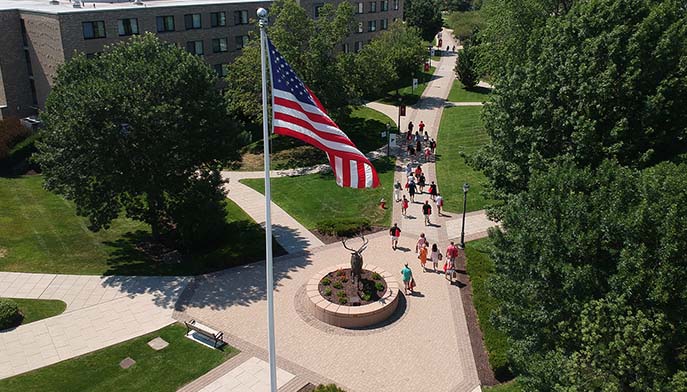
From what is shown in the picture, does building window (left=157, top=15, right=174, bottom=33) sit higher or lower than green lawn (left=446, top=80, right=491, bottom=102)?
higher

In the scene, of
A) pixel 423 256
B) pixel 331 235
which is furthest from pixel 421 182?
pixel 423 256

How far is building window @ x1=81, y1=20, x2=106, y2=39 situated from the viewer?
45406 mm

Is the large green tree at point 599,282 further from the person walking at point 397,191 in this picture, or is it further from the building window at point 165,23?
the building window at point 165,23

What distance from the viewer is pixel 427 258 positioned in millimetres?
28484

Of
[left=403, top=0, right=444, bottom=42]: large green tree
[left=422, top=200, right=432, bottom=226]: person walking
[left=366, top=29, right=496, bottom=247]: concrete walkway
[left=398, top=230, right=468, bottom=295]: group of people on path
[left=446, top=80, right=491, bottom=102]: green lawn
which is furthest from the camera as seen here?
[left=403, top=0, right=444, bottom=42]: large green tree

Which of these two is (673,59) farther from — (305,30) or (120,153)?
(305,30)

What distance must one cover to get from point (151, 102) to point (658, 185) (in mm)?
20482

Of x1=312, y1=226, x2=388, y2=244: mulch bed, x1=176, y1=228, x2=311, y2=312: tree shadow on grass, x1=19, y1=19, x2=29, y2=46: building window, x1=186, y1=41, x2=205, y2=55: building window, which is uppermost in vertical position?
x1=19, y1=19, x2=29, y2=46: building window

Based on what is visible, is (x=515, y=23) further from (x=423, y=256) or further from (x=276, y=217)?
(x=276, y=217)

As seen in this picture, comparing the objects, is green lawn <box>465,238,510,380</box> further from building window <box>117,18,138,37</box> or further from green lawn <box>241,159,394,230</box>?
building window <box>117,18,138,37</box>

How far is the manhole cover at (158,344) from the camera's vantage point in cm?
2148

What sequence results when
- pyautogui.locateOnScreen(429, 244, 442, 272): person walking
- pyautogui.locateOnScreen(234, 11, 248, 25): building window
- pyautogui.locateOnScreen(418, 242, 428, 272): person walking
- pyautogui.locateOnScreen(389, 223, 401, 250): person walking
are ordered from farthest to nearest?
pyautogui.locateOnScreen(234, 11, 248, 25): building window, pyautogui.locateOnScreen(389, 223, 401, 250): person walking, pyautogui.locateOnScreen(429, 244, 442, 272): person walking, pyautogui.locateOnScreen(418, 242, 428, 272): person walking

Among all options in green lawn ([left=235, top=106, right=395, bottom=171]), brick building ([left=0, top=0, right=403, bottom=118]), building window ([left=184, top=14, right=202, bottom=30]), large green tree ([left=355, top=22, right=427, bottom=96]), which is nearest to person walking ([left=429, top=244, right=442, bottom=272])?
green lawn ([left=235, top=106, right=395, bottom=171])

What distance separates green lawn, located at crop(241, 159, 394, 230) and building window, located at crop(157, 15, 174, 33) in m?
18.8
